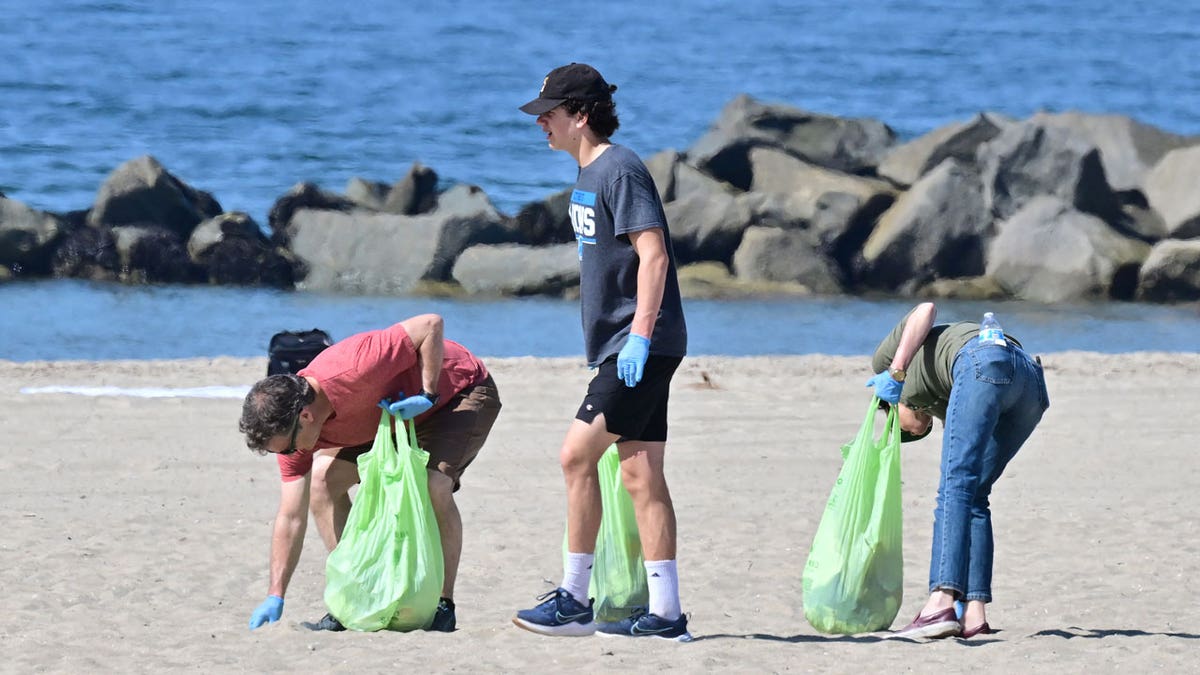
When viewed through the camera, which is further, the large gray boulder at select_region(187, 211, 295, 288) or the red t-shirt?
the large gray boulder at select_region(187, 211, 295, 288)

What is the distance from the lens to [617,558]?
5262mm

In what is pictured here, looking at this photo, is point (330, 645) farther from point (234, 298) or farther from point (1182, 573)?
point (234, 298)

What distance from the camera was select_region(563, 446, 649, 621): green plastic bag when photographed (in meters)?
5.25

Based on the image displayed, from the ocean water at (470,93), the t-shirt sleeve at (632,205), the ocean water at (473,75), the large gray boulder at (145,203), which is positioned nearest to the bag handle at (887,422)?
the t-shirt sleeve at (632,205)

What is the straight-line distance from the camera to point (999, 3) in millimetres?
51906

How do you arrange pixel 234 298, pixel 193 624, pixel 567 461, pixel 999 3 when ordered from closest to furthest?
pixel 567 461, pixel 193 624, pixel 234 298, pixel 999 3

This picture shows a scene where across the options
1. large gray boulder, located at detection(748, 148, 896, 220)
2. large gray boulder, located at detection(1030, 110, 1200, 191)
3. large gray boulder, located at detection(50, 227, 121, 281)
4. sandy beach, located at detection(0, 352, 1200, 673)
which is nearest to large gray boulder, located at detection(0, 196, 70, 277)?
large gray boulder, located at detection(50, 227, 121, 281)

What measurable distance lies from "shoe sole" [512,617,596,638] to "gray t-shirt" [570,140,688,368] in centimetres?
75

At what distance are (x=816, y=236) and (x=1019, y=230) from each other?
239 cm

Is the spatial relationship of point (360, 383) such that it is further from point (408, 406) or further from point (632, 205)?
point (632, 205)

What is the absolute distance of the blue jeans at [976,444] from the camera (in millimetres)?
4938

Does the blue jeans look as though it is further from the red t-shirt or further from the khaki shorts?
the red t-shirt

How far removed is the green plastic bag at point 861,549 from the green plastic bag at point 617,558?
0.51 m

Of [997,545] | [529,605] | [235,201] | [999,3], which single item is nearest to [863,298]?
[235,201]
